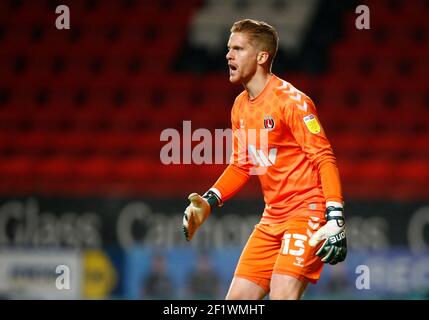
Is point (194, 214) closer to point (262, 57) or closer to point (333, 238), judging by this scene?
point (333, 238)

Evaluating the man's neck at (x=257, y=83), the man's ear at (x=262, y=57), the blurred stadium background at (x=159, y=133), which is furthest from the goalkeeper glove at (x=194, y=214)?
the blurred stadium background at (x=159, y=133)

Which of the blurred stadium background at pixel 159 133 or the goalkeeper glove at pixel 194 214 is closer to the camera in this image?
the goalkeeper glove at pixel 194 214

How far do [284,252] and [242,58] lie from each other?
3.40 feet

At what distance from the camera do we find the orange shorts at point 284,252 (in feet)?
14.7

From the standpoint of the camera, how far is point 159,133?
10180mm

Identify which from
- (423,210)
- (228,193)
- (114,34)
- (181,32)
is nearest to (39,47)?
(114,34)

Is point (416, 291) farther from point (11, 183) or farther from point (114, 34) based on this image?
point (114, 34)

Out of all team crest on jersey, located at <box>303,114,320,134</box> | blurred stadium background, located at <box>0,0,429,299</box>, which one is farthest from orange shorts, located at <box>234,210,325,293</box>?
blurred stadium background, located at <box>0,0,429,299</box>

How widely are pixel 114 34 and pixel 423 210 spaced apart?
5256 mm

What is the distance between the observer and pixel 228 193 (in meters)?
4.97

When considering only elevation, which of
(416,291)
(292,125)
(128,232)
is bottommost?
(416,291)

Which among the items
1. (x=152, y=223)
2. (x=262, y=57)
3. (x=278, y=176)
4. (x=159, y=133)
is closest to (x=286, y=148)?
(x=278, y=176)

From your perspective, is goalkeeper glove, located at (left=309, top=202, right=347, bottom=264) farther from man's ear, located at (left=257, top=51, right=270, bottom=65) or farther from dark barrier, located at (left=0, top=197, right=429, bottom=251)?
dark barrier, located at (left=0, top=197, right=429, bottom=251)

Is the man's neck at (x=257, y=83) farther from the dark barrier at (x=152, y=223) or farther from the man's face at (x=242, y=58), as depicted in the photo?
the dark barrier at (x=152, y=223)
